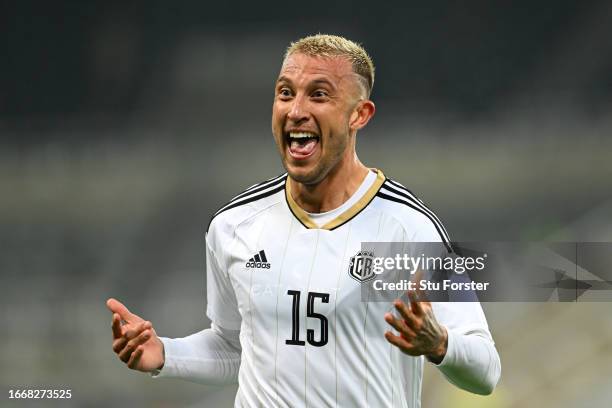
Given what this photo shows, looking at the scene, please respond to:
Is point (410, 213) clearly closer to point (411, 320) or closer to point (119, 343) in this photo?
point (411, 320)

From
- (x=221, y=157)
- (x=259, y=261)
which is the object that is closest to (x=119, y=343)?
(x=259, y=261)

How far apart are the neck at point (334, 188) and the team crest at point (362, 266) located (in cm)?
19

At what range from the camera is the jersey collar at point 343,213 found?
3105 mm

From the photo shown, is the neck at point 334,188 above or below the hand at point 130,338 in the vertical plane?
above

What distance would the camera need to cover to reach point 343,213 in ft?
10.2

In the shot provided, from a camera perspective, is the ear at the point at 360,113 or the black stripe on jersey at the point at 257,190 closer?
the ear at the point at 360,113

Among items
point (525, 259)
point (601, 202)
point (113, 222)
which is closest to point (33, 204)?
point (113, 222)

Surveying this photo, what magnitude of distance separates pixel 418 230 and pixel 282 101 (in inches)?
23.8

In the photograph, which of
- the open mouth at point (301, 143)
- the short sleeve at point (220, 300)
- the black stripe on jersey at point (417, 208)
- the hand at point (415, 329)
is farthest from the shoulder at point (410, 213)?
the short sleeve at point (220, 300)

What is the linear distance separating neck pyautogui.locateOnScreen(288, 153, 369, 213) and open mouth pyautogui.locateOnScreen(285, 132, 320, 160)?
135 mm

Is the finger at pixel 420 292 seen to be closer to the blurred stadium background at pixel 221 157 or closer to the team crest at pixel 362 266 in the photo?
the team crest at pixel 362 266

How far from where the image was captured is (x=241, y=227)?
3.26 meters

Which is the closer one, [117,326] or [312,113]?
[117,326]

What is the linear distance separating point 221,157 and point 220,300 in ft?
8.58
